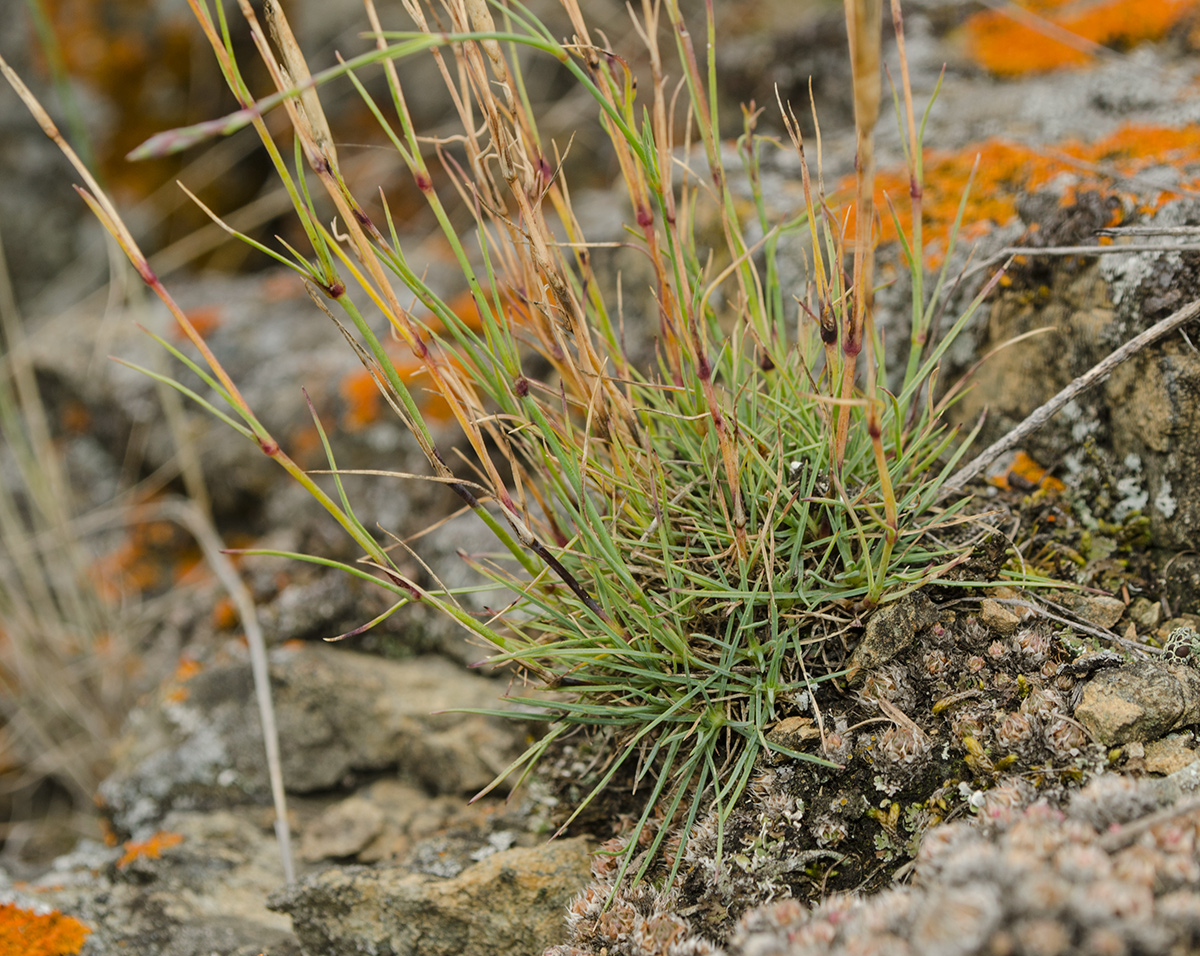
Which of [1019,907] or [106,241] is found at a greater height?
[106,241]

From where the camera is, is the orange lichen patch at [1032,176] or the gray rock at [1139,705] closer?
the gray rock at [1139,705]

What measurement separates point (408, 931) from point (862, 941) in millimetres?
1013

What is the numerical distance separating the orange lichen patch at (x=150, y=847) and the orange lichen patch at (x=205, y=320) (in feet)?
8.37

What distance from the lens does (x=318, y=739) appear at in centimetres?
222

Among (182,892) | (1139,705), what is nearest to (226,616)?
(182,892)

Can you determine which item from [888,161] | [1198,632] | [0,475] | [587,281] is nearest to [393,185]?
[0,475]

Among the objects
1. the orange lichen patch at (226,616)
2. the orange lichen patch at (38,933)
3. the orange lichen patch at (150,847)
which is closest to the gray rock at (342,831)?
the orange lichen patch at (150,847)

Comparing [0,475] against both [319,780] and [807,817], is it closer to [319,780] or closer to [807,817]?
[319,780]

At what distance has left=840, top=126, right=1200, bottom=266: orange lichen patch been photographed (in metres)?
1.96

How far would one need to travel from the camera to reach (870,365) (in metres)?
1.17

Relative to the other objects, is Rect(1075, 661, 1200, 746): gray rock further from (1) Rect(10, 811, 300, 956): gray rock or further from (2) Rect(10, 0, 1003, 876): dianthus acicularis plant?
(1) Rect(10, 811, 300, 956): gray rock

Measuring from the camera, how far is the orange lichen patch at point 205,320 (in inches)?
152

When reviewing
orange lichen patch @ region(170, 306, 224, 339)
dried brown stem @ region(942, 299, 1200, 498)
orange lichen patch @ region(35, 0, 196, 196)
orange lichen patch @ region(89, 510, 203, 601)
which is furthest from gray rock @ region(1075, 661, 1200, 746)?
orange lichen patch @ region(35, 0, 196, 196)

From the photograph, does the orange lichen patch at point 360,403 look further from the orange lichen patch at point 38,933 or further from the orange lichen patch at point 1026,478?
the orange lichen patch at point 1026,478
